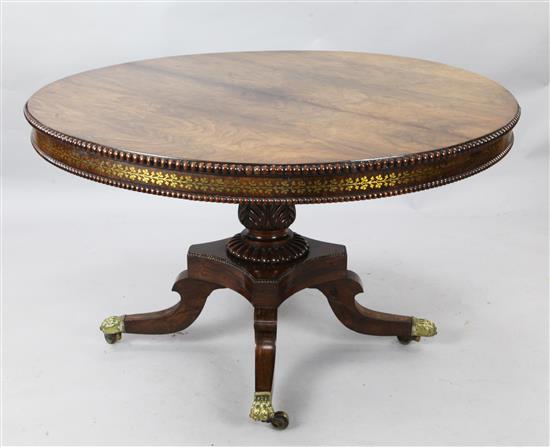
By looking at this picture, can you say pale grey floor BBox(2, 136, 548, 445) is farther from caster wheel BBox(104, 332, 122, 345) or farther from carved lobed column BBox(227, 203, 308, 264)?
carved lobed column BBox(227, 203, 308, 264)

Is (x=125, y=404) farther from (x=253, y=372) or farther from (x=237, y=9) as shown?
(x=237, y=9)

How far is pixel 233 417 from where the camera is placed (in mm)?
2656

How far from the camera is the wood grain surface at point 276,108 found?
2191mm

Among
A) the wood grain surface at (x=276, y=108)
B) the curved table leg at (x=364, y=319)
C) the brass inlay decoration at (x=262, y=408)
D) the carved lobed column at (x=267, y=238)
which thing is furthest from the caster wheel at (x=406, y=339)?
the wood grain surface at (x=276, y=108)

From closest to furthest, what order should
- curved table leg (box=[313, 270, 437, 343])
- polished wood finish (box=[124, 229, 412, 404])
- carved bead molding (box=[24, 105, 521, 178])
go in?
1. carved bead molding (box=[24, 105, 521, 178])
2. polished wood finish (box=[124, 229, 412, 404])
3. curved table leg (box=[313, 270, 437, 343])

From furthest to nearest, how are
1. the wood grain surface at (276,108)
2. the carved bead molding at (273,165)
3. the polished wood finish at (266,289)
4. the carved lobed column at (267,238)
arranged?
the carved lobed column at (267,238) < the polished wood finish at (266,289) < the wood grain surface at (276,108) < the carved bead molding at (273,165)

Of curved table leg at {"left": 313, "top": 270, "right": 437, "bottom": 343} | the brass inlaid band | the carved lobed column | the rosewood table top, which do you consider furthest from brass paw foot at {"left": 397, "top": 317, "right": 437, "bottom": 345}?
the brass inlaid band

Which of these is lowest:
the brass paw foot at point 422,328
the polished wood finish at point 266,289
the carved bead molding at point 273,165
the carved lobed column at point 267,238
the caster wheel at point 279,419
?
the caster wheel at point 279,419

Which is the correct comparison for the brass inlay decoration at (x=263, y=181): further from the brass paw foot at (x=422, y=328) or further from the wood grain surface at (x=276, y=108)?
the brass paw foot at (x=422, y=328)

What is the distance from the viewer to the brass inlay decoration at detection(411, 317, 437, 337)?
297 centimetres

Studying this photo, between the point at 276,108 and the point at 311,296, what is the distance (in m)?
1.00

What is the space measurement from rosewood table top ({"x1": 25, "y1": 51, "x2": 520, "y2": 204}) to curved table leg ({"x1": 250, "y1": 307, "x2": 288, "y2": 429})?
0.58 meters
